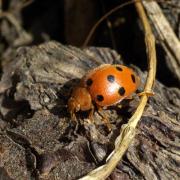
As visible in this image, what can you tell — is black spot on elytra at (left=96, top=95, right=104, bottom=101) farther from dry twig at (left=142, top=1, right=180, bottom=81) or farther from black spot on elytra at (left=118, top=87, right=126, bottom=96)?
dry twig at (left=142, top=1, right=180, bottom=81)

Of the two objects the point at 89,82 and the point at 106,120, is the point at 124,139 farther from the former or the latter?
the point at 89,82

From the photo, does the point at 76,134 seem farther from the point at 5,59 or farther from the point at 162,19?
the point at 5,59

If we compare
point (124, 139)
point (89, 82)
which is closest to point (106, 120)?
point (124, 139)

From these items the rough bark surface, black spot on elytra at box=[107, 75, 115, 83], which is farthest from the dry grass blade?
black spot on elytra at box=[107, 75, 115, 83]

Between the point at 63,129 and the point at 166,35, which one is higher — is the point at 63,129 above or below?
below

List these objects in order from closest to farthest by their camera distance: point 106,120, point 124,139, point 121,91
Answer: point 124,139, point 106,120, point 121,91

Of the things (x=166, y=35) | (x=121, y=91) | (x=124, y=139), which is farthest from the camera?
(x=166, y=35)
